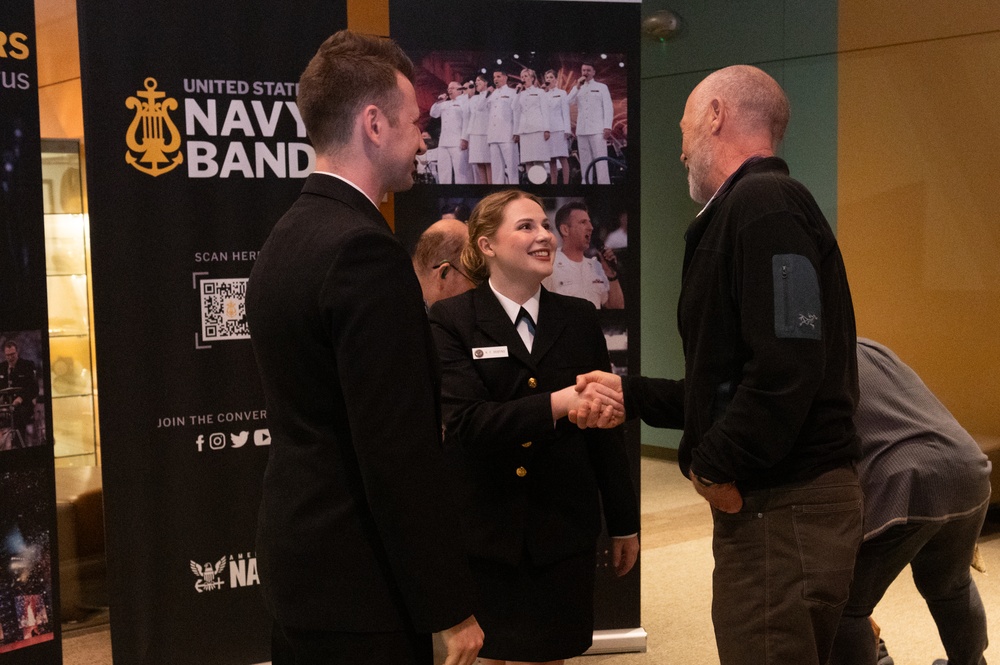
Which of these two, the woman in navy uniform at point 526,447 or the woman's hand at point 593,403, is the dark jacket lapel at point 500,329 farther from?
the woman's hand at point 593,403

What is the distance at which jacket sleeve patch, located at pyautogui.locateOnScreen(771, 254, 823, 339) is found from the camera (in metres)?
2.10

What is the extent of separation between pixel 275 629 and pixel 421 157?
2.27 meters

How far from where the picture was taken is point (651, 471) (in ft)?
25.2

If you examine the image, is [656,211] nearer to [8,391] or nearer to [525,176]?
[525,176]

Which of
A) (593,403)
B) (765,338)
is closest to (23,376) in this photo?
(593,403)

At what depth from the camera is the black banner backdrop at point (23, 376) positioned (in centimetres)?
321

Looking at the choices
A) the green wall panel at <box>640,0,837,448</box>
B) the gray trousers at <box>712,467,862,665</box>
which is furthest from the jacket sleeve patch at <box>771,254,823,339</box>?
the green wall panel at <box>640,0,837,448</box>

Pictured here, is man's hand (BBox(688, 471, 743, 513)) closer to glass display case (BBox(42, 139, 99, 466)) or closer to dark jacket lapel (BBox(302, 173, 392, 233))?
dark jacket lapel (BBox(302, 173, 392, 233))

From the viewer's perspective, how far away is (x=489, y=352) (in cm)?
280

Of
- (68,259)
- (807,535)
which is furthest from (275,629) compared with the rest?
(68,259)

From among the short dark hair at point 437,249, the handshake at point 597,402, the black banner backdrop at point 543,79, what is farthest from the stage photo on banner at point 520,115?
the handshake at point 597,402

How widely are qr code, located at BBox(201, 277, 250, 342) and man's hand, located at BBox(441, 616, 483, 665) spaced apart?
214 cm

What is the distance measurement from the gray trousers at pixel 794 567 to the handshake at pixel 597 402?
0.53 m

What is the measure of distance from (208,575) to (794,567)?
92.7 inches
